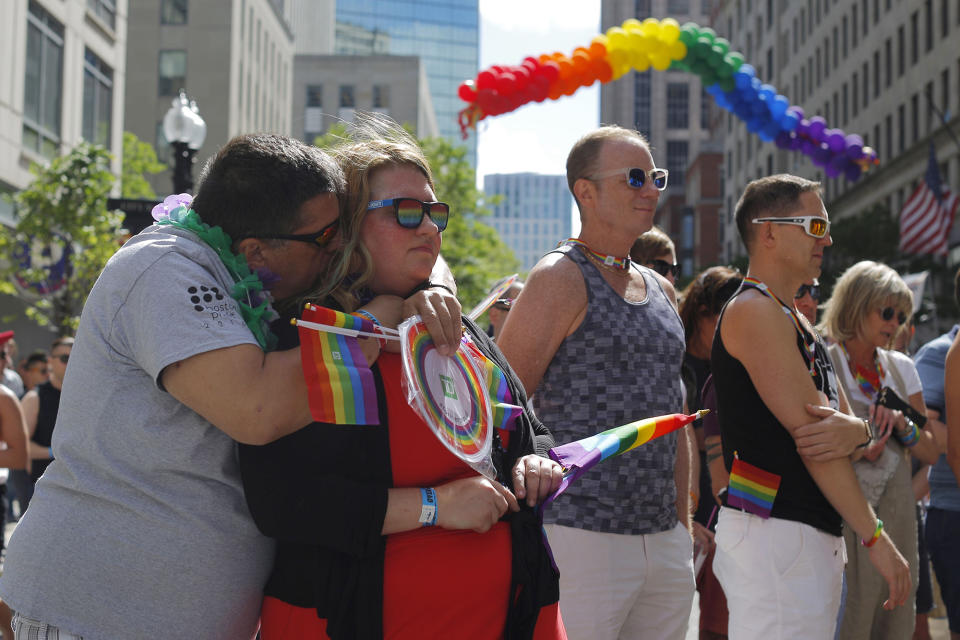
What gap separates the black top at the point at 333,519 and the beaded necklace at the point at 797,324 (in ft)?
5.62

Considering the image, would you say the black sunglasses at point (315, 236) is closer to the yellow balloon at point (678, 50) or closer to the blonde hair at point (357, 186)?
the blonde hair at point (357, 186)

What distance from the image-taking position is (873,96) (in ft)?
161

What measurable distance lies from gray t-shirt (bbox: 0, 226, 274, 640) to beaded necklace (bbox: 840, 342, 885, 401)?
150 inches

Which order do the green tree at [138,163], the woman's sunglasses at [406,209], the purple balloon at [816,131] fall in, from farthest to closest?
the green tree at [138,163]
the purple balloon at [816,131]
the woman's sunglasses at [406,209]

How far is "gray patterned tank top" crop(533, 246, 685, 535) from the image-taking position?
3695mm

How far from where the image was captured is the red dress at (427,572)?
2332 mm

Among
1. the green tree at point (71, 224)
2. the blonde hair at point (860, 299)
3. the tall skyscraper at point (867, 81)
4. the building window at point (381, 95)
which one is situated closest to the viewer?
the blonde hair at point (860, 299)

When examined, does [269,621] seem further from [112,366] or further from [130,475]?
[112,366]

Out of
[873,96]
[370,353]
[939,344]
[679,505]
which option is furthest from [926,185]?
[370,353]

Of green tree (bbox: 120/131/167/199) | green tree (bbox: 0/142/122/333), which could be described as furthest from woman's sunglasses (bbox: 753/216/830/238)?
green tree (bbox: 120/131/167/199)

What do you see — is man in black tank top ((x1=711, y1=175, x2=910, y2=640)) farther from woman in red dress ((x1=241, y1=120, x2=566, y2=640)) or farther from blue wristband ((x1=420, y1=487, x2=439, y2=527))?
blue wristband ((x1=420, y1=487, x2=439, y2=527))

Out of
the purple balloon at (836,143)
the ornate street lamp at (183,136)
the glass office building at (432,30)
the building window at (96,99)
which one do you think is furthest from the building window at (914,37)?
the glass office building at (432,30)

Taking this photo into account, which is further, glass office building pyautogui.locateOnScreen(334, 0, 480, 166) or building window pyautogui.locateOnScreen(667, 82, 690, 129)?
glass office building pyautogui.locateOnScreen(334, 0, 480, 166)

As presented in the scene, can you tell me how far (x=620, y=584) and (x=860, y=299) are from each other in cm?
240
